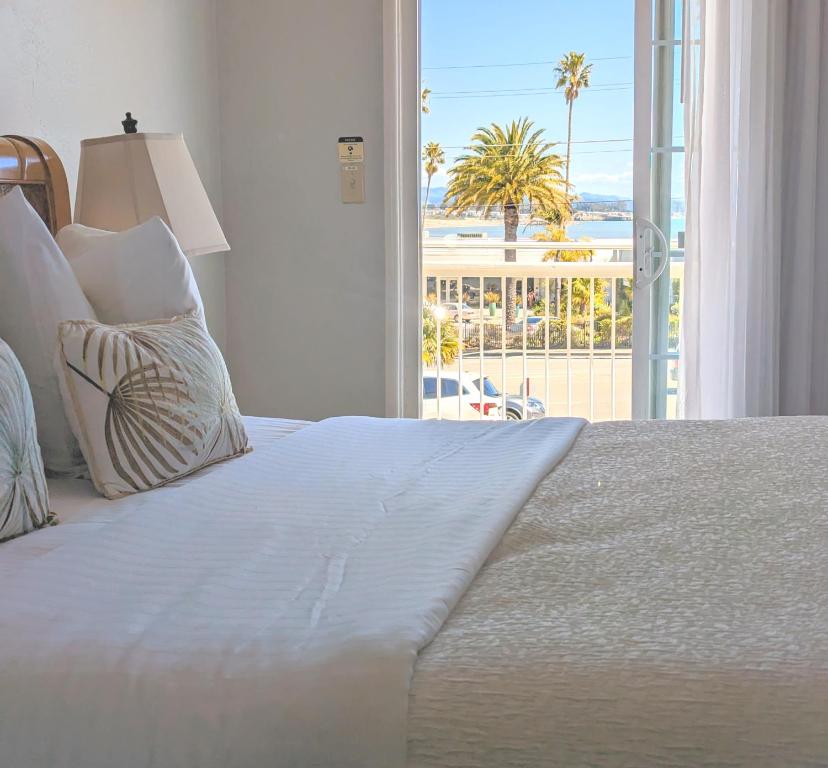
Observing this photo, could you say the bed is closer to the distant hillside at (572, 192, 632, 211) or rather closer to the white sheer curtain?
the white sheer curtain

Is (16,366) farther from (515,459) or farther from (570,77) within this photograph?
(570,77)

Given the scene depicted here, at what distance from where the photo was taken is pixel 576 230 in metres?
4.81

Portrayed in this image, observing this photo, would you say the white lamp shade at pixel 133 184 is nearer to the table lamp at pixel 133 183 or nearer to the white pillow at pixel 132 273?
the table lamp at pixel 133 183

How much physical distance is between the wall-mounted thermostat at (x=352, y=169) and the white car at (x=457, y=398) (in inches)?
62.1

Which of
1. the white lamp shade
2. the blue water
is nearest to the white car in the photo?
the blue water

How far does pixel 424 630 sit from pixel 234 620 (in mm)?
215

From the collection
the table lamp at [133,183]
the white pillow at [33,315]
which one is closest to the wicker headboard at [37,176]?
the table lamp at [133,183]

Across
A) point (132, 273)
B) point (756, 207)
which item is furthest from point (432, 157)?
point (132, 273)

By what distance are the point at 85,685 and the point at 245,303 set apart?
2.98m

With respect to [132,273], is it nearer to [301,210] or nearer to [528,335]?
[301,210]

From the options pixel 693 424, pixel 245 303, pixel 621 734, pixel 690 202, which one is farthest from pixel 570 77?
pixel 621 734

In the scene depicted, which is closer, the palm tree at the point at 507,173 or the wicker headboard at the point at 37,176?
the wicker headboard at the point at 37,176

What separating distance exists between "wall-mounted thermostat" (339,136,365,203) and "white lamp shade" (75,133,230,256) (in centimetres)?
126

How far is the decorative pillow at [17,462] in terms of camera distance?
141cm
